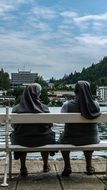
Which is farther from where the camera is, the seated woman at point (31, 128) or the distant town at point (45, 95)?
the distant town at point (45, 95)

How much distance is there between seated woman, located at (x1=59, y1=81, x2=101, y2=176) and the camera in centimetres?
674

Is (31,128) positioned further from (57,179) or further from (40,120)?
(57,179)

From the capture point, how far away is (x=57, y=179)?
6.67 metres

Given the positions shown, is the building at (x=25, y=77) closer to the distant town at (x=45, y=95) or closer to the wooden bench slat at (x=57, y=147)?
the distant town at (x=45, y=95)

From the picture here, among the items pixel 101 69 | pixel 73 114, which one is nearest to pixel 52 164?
pixel 73 114

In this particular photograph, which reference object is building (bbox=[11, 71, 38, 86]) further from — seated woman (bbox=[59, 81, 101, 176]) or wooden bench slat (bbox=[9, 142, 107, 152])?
wooden bench slat (bbox=[9, 142, 107, 152])

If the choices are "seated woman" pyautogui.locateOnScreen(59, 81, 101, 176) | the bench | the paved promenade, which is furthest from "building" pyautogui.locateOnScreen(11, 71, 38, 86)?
the bench

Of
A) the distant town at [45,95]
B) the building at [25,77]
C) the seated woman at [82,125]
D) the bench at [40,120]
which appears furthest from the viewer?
the building at [25,77]

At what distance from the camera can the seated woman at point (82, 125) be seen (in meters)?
6.74

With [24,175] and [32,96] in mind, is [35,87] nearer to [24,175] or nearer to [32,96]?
[32,96]

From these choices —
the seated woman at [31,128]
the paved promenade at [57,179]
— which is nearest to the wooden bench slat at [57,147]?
the seated woman at [31,128]

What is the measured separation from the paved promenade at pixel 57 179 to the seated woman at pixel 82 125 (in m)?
0.21

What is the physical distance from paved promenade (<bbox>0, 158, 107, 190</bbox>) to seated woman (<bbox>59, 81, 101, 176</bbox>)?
21 centimetres

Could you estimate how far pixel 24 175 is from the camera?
274 inches
